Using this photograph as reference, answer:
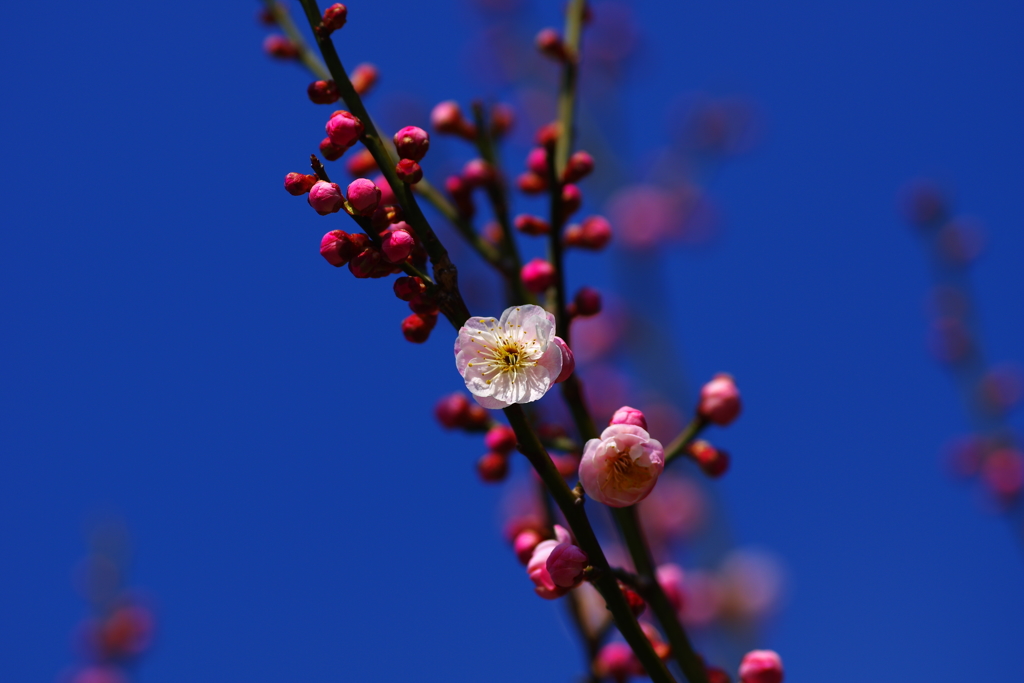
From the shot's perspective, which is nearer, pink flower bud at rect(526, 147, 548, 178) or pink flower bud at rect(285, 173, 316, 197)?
pink flower bud at rect(285, 173, 316, 197)

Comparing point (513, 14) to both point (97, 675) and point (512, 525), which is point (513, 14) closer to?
point (512, 525)

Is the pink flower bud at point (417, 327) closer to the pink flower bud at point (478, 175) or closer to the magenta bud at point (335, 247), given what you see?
the magenta bud at point (335, 247)

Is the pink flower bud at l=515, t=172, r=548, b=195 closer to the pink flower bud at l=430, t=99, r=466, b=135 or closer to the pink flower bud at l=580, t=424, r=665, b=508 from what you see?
the pink flower bud at l=430, t=99, r=466, b=135

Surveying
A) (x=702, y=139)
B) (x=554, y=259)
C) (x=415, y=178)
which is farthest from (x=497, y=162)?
(x=702, y=139)

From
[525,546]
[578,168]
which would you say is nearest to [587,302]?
[578,168]

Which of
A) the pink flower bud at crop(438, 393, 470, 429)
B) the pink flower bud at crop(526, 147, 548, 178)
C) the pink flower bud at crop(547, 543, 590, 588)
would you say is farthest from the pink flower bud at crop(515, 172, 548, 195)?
the pink flower bud at crop(547, 543, 590, 588)

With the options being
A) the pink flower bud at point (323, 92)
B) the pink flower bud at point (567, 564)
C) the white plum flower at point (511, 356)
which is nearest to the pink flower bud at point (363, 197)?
the white plum flower at point (511, 356)
